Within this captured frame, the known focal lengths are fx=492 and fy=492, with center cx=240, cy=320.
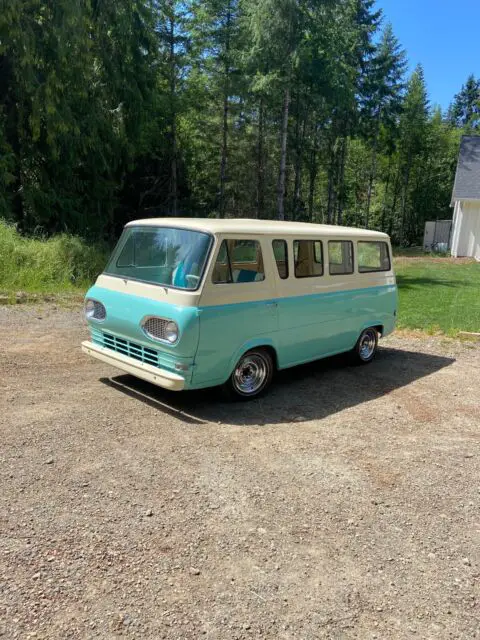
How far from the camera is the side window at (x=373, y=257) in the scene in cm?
706

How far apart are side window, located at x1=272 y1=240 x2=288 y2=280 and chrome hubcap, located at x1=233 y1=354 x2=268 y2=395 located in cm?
104

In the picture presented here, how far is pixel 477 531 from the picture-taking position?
3574 mm

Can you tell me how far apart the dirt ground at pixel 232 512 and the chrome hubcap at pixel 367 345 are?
1.29 meters

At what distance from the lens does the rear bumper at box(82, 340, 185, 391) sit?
4.96m

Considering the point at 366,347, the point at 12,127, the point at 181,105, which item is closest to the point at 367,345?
the point at 366,347

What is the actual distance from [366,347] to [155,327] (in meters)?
3.79

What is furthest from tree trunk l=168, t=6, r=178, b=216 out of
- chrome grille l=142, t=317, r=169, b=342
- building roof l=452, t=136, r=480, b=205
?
chrome grille l=142, t=317, r=169, b=342

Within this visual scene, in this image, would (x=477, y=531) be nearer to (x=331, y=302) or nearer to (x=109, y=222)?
(x=331, y=302)

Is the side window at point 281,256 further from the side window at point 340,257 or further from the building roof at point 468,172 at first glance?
the building roof at point 468,172

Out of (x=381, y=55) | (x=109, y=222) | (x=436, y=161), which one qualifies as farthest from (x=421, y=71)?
(x=109, y=222)

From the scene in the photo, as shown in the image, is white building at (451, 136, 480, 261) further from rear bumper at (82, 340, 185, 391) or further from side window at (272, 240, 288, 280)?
rear bumper at (82, 340, 185, 391)

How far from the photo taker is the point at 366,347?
7.62 metres

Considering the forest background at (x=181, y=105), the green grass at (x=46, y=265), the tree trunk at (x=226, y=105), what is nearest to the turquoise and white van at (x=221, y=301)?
the green grass at (x=46, y=265)

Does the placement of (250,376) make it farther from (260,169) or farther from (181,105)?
(260,169)
